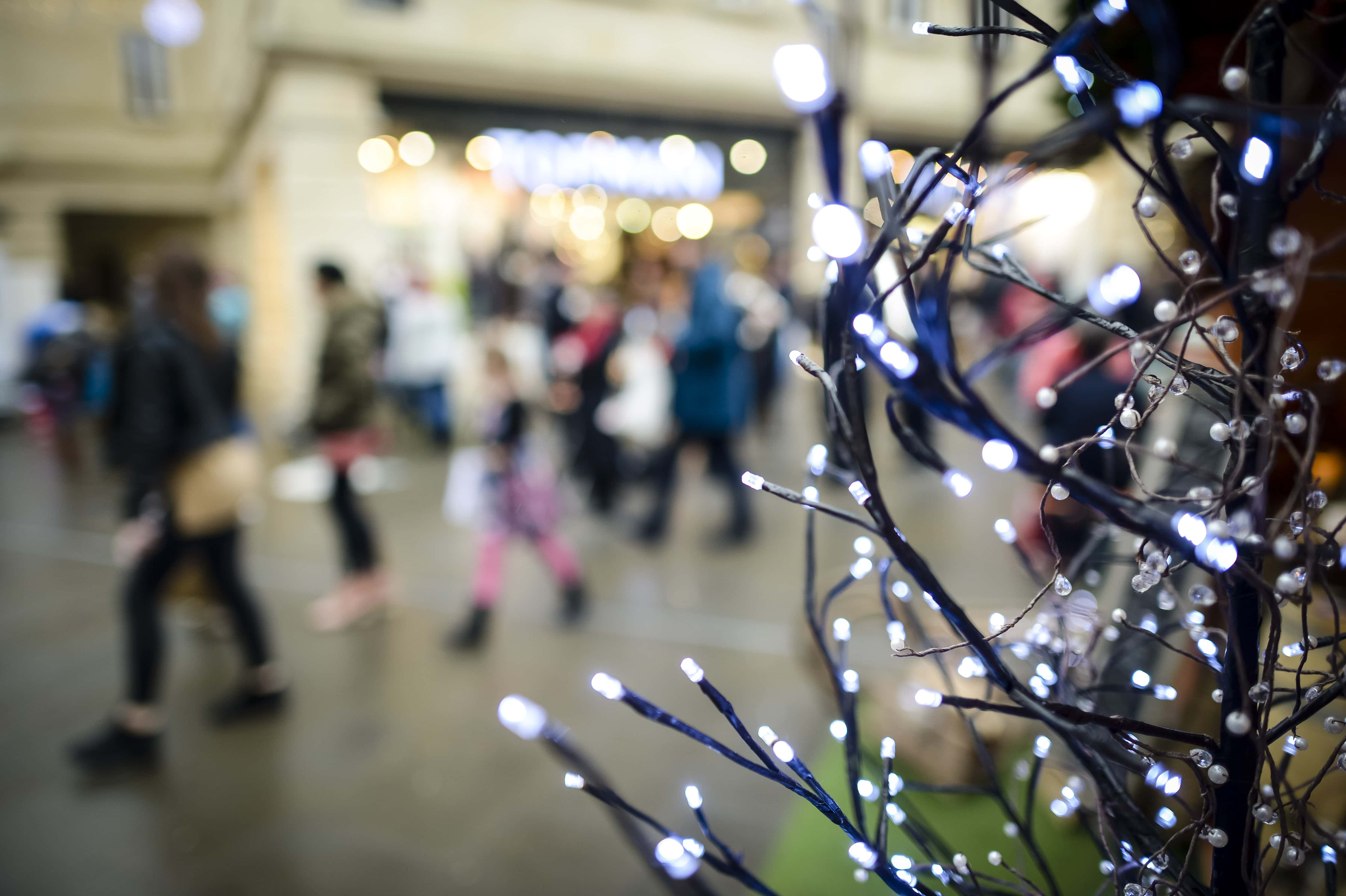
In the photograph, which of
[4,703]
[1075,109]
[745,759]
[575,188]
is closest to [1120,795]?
[745,759]

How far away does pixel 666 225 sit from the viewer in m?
14.2

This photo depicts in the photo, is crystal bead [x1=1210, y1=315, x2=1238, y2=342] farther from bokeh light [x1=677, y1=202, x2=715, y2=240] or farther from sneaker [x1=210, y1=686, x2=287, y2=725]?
bokeh light [x1=677, y1=202, x2=715, y2=240]

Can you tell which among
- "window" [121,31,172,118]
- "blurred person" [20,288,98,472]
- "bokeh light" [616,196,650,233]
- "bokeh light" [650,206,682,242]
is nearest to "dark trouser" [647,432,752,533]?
"window" [121,31,172,118]

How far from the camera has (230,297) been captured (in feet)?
23.5

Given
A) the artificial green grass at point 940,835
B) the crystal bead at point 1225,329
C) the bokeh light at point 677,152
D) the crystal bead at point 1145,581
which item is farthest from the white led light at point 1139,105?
the bokeh light at point 677,152

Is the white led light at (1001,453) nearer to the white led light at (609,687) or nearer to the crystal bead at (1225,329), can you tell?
the crystal bead at (1225,329)

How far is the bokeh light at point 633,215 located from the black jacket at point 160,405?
11.1 metres

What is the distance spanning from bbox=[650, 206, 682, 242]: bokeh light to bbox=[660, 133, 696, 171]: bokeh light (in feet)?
7.62

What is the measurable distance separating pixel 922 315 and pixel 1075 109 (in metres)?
1.06

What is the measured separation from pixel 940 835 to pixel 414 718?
203 cm

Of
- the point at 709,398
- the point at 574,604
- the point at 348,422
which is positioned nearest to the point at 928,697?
the point at 574,604

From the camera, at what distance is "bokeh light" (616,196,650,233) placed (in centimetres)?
1355

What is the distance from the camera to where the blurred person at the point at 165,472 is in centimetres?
292

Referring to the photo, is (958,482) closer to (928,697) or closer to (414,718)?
(928,697)
